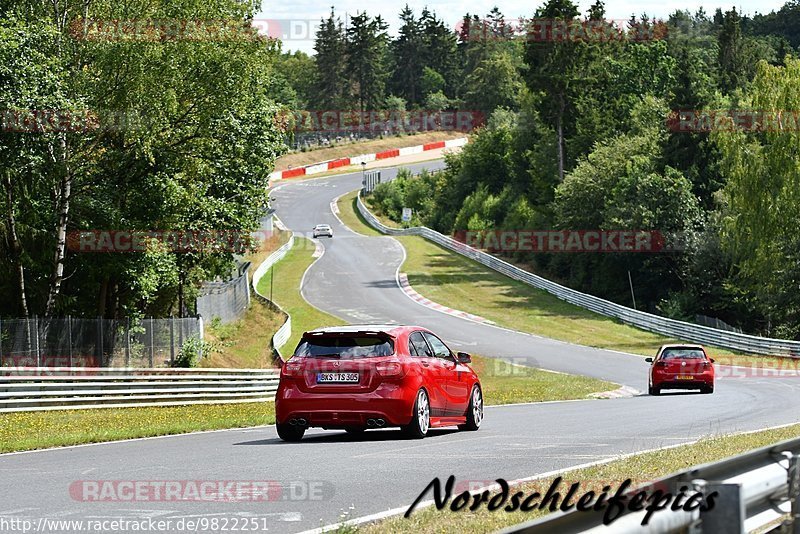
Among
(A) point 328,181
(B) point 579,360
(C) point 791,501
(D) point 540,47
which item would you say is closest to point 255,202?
(B) point 579,360

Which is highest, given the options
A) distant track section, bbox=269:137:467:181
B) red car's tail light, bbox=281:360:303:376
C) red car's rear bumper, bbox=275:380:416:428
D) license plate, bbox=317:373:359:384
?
distant track section, bbox=269:137:467:181

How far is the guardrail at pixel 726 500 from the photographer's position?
4.81 meters

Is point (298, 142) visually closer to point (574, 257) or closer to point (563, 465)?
point (574, 257)

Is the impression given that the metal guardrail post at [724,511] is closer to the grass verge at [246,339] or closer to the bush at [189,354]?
the bush at [189,354]

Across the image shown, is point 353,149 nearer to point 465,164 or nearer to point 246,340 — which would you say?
point 465,164

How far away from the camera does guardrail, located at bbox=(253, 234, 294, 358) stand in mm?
46656

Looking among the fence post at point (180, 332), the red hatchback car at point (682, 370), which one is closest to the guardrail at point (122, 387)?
the fence post at point (180, 332)

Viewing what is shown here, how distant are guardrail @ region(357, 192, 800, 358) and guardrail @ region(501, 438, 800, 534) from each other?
4769 centimetres

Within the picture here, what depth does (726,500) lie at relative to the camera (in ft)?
17.7

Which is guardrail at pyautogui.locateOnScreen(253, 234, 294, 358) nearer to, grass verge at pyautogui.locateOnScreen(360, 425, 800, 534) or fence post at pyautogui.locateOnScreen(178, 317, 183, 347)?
fence post at pyautogui.locateOnScreen(178, 317, 183, 347)

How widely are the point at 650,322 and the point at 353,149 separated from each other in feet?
324

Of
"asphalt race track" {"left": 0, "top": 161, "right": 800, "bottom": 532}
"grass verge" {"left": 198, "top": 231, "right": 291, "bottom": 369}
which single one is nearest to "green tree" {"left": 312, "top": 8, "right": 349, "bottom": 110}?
"grass verge" {"left": 198, "top": 231, "right": 291, "bottom": 369}

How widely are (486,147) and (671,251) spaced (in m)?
36.3

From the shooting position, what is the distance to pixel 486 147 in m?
101
